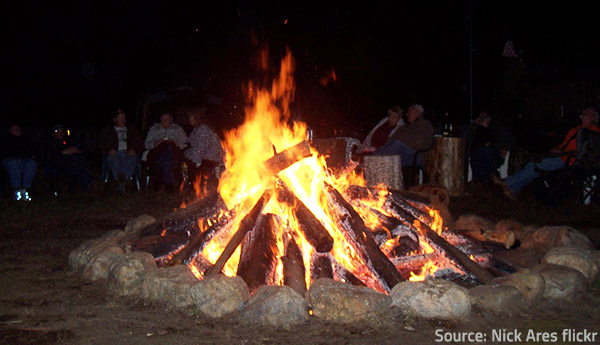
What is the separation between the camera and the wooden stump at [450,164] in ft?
33.8

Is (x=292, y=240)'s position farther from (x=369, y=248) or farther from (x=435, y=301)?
(x=435, y=301)

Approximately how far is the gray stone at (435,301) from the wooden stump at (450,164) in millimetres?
6528

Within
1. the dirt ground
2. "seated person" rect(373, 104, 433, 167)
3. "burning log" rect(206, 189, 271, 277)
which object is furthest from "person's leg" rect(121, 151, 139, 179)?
"burning log" rect(206, 189, 271, 277)

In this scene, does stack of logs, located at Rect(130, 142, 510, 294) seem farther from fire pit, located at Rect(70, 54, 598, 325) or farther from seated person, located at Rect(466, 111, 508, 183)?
seated person, located at Rect(466, 111, 508, 183)

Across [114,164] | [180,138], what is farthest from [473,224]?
[114,164]

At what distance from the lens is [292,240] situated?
504 cm

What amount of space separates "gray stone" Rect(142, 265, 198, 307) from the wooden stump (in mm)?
6825

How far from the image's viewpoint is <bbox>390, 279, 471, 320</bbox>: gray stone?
3.84m

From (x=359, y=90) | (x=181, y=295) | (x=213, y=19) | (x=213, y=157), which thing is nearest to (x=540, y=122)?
(x=359, y=90)

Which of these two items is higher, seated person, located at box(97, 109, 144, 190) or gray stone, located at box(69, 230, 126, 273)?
seated person, located at box(97, 109, 144, 190)

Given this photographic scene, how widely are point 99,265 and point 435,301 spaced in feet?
9.02

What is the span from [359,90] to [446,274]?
631 inches

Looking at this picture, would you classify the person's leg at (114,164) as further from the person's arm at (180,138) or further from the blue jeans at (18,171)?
the blue jeans at (18,171)

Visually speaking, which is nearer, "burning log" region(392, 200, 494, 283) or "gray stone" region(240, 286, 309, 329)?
"gray stone" region(240, 286, 309, 329)
